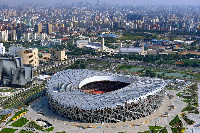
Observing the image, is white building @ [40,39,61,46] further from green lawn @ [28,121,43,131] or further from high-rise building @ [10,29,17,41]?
green lawn @ [28,121,43,131]

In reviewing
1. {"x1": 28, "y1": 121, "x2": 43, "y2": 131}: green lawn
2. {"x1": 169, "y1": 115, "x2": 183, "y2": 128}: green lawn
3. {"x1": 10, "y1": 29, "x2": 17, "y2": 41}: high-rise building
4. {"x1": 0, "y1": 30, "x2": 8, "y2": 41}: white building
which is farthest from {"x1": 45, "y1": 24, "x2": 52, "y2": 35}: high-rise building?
{"x1": 169, "y1": 115, "x2": 183, "y2": 128}: green lawn

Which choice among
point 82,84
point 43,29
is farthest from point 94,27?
point 82,84

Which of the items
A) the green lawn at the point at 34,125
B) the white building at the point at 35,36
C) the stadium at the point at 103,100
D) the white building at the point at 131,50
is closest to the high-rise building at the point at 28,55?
the stadium at the point at 103,100

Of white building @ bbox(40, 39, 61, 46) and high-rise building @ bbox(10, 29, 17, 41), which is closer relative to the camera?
white building @ bbox(40, 39, 61, 46)

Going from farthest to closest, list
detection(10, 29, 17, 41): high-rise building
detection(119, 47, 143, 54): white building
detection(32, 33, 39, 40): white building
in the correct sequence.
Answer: detection(32, 33, 39, 40): white building, detection(10, 29, 17, 41): high-rise building, detection(119, 47, 143, 54): white building

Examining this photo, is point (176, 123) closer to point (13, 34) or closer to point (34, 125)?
point (34, 125)

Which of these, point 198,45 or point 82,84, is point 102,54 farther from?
point 82,84
